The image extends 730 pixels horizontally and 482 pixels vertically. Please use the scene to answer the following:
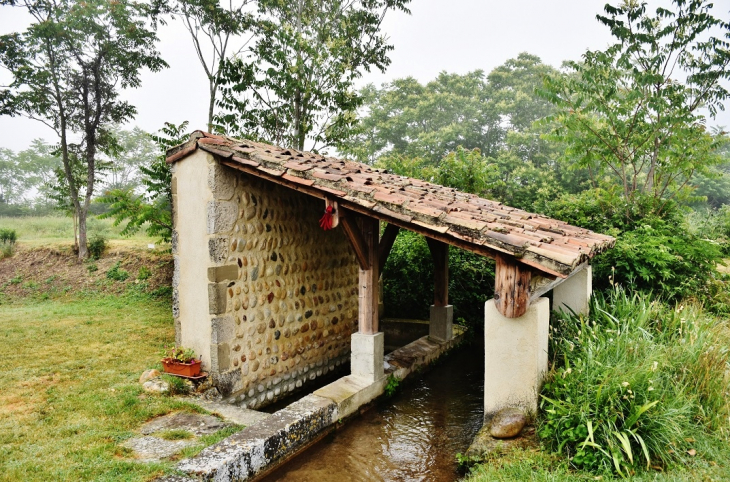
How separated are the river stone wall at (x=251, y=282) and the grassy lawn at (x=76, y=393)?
86cm

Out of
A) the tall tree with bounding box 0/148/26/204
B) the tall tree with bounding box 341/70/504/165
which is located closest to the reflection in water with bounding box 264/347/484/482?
the tall tree with bounding box 341/70/504/165

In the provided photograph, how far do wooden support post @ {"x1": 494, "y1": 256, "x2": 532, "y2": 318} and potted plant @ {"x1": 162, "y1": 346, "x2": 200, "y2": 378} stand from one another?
11.7 ft

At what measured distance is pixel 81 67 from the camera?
43.1 feet

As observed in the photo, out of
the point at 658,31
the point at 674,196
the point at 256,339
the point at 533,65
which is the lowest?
the point at 256,339

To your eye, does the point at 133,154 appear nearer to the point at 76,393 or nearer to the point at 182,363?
the point at 76,393

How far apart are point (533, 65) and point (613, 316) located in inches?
1166

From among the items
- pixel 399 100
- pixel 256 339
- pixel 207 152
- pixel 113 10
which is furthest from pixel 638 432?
pixel 399 100

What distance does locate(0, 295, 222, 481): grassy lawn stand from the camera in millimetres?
3473

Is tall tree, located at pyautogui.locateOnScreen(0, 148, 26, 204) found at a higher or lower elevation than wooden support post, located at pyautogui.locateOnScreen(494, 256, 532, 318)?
higher

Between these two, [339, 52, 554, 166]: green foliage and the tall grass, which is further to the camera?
[339, 52, 554, 166]: green foliage

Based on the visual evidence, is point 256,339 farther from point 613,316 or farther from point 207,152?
point 613,316

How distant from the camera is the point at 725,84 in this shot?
9633mm

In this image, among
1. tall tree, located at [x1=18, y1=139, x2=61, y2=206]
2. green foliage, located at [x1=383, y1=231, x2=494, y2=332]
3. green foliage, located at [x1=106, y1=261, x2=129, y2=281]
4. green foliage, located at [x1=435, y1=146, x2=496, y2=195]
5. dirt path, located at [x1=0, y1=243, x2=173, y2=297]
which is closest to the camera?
green foliage, located at [x1=383, y1=231, x2=494, y2=332]

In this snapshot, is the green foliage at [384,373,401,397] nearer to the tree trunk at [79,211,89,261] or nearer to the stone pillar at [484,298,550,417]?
the stone pillar at [484,298,550,417]
